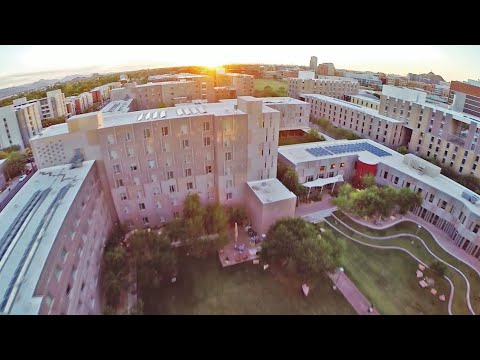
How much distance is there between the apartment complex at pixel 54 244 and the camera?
29.7 feet

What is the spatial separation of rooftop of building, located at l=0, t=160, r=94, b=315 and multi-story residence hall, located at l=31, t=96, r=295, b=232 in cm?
209

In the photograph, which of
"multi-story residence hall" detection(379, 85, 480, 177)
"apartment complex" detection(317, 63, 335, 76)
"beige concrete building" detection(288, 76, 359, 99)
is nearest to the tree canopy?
"multi-story residence hall" detection(379, 85, 480, 177)

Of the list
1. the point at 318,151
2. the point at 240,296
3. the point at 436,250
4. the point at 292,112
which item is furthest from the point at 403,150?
the point at 240,296

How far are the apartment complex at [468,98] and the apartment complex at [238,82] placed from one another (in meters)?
31.8

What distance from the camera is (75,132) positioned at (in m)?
17.2

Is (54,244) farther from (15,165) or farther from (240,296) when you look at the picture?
(15,165)

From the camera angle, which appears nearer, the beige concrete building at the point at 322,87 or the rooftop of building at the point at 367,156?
the rooftop of building at the point at 367,156

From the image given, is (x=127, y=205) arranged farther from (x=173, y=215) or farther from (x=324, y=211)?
(x=324, y=211)

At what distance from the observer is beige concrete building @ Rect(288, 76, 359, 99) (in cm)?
5097

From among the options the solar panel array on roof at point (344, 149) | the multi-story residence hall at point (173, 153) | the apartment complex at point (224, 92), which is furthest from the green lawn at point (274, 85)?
the multi-story residence hall at point (173, 153)

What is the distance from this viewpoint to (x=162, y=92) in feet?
154

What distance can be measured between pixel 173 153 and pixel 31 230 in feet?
32.7

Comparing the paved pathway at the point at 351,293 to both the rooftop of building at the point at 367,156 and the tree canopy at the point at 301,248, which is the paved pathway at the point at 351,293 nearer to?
the tree canopy at the point at 301,248
